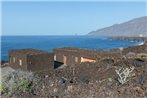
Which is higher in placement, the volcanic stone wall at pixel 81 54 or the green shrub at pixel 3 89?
the volcanic stone wall at pixel 81 54

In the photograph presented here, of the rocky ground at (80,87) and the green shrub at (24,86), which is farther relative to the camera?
the green shrub at (24,86)

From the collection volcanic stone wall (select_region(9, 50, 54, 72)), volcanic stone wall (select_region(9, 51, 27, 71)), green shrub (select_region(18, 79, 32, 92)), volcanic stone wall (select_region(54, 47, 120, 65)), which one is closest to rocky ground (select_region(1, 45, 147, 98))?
green shrub (select_region(18, 79, 32, 92))

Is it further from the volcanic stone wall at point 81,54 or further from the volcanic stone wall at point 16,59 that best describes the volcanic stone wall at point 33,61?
Result: the volcanic stone wall at point 81,54

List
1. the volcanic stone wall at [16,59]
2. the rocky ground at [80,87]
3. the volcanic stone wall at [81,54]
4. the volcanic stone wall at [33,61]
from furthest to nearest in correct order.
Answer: the volcanic stone wall at [81,54], the volcanic stone wall at [16,59], the volcanic stone wall at [33,61], the rocky ground at [80,87]

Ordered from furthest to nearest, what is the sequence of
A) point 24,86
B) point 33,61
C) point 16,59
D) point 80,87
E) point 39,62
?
point 16,59 < point 39,62 < point 33,61 < point 80,87 < point 24,86

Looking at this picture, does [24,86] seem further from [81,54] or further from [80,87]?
[81,54]

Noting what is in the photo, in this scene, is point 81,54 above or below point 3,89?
above

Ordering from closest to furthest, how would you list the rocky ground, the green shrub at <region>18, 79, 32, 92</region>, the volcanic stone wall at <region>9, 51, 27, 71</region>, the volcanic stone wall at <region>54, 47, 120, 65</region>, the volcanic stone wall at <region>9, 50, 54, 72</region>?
1. the rocky ground
2. the green shrub at <region>18, 79, 32, 92</region>
3. the volcanic stone wall at <region>9, 50, 54, 72</region>
4. the volcanic stone wall at <region>9, 51, 27, 71</region>
5. the volcanic stone wall at <region>54, 47, 120, 65</region>

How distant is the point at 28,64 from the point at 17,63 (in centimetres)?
225

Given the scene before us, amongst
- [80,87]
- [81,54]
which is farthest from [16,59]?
[80,87]

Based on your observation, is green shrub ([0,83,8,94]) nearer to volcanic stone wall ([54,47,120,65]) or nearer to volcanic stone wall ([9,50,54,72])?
volcanic stone wall ([9,50,54,72])

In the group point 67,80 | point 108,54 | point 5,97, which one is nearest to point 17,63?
point 108,54

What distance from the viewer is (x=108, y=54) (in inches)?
1276

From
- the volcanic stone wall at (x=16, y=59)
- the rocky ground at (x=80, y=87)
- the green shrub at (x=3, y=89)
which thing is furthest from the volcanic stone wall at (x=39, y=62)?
the green shrub at (x=3, y=89)
